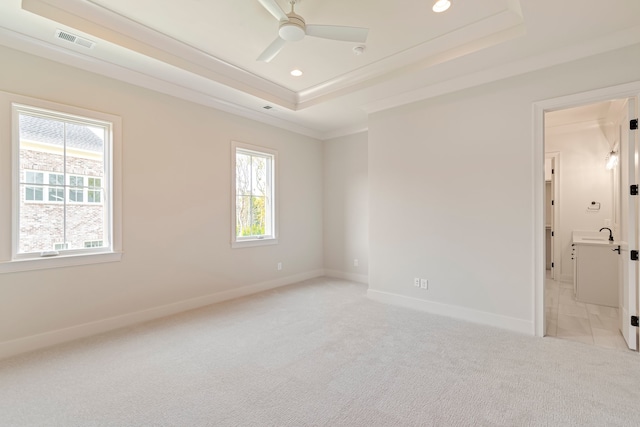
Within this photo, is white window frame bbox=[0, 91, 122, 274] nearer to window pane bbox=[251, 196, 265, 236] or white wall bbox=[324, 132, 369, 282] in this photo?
window pane bbox=[251, 196, 265, 236]

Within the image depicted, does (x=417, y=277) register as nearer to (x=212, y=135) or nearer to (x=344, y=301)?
(x=344, y=301)

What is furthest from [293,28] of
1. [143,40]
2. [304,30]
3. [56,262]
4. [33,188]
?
[56,262]

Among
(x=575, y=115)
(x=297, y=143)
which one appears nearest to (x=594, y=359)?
(x=575, y=115)

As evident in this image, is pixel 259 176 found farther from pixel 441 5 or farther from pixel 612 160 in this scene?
pixel 612 160

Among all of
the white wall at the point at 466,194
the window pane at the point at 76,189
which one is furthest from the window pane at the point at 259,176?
the window pane at the point at 76,189

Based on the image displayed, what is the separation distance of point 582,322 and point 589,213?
8.67 ft

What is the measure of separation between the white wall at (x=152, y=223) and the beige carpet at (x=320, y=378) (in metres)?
0.36

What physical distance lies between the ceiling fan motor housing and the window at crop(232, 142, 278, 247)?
2.36 m

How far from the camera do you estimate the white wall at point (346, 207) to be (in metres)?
5.45

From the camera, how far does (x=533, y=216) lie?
3.11m

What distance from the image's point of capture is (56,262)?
2.92 metres

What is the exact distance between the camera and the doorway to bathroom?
2.79m

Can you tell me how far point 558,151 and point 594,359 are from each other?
163 inches

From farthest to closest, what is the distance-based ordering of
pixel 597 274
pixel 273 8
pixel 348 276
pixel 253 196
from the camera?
1. pixel 348 276
2. pixel 253 196
3. pixel 597 274
4. pixel 273 8
